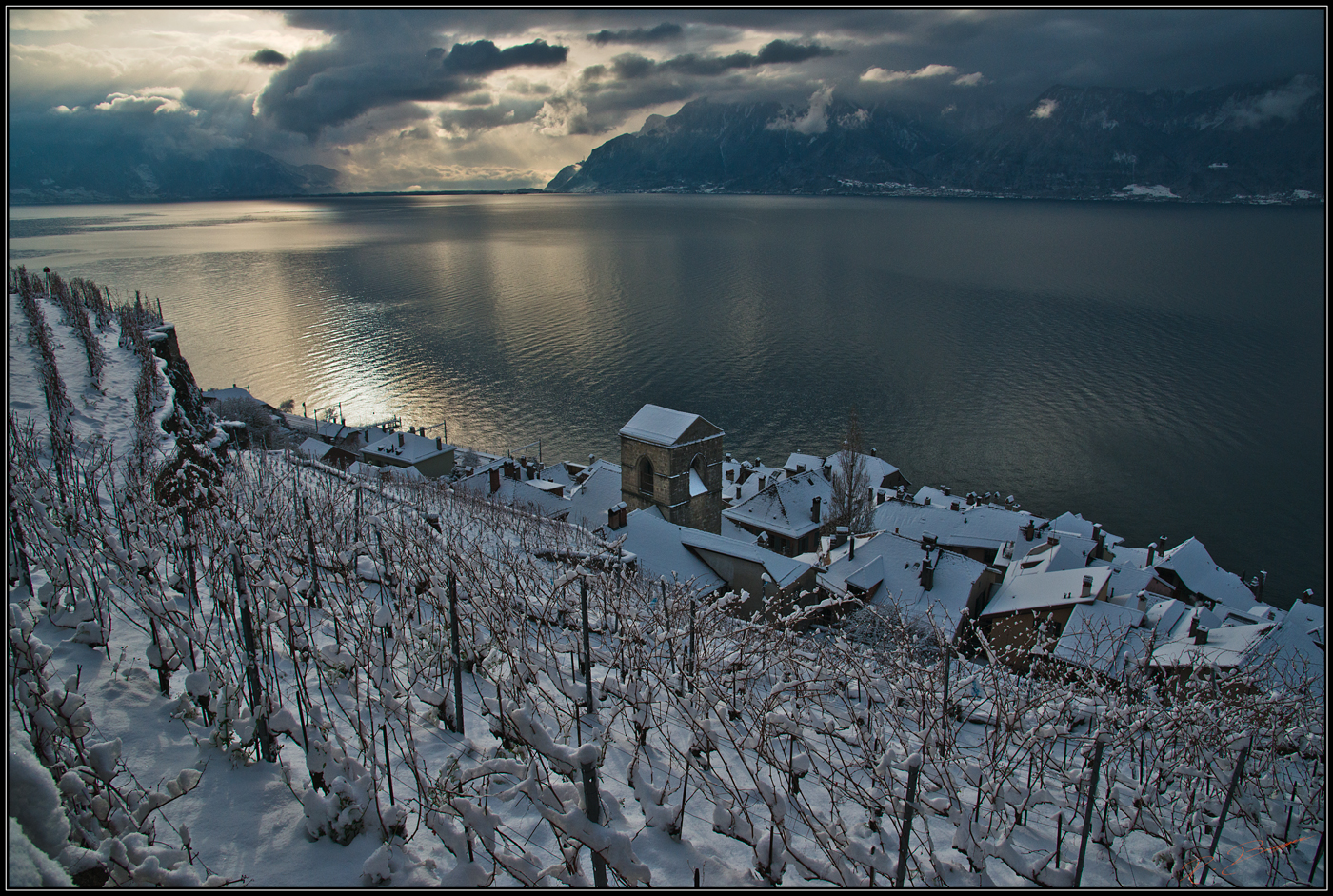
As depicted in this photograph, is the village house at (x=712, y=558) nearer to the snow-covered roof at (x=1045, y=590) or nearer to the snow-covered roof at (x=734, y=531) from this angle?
the snow-covered roof at (x=1045, y=590)

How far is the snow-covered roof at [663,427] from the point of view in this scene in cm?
3038

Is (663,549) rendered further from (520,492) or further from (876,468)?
(876,468)

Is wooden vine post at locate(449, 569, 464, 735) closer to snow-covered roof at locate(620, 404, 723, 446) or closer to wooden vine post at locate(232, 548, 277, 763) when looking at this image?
wooden vine post at locate(232, 548, 277, 763)

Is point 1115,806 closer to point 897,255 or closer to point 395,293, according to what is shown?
point 395,293

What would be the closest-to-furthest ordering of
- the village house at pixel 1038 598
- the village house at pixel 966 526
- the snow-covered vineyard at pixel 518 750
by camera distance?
the snow-covered vineyard at pixel 518 750 → the village house at pixel 1038 598 → the village house at pixel 966 526

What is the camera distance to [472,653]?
21.1 feet

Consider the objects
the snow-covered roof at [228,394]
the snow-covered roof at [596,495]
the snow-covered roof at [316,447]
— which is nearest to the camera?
the snow-covered roof at [596,495]

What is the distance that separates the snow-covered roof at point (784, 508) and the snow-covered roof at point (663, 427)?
9.63 metres

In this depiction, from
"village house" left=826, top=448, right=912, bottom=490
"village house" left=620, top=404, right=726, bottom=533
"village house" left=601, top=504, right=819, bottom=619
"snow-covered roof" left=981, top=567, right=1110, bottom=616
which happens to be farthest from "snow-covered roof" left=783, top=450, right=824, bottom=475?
"village house" left=601, top=504, right=819, bottom=619

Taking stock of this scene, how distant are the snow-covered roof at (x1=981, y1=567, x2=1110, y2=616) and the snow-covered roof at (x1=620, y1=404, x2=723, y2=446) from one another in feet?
46.7

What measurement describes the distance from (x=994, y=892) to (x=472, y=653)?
4533mm

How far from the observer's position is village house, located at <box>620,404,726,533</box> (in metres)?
30.6

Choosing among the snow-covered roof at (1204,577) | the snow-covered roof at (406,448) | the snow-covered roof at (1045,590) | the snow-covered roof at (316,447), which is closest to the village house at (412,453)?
the snow-covered roof at (406,448)

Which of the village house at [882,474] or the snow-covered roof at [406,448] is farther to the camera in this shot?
the village house at [882,474]
